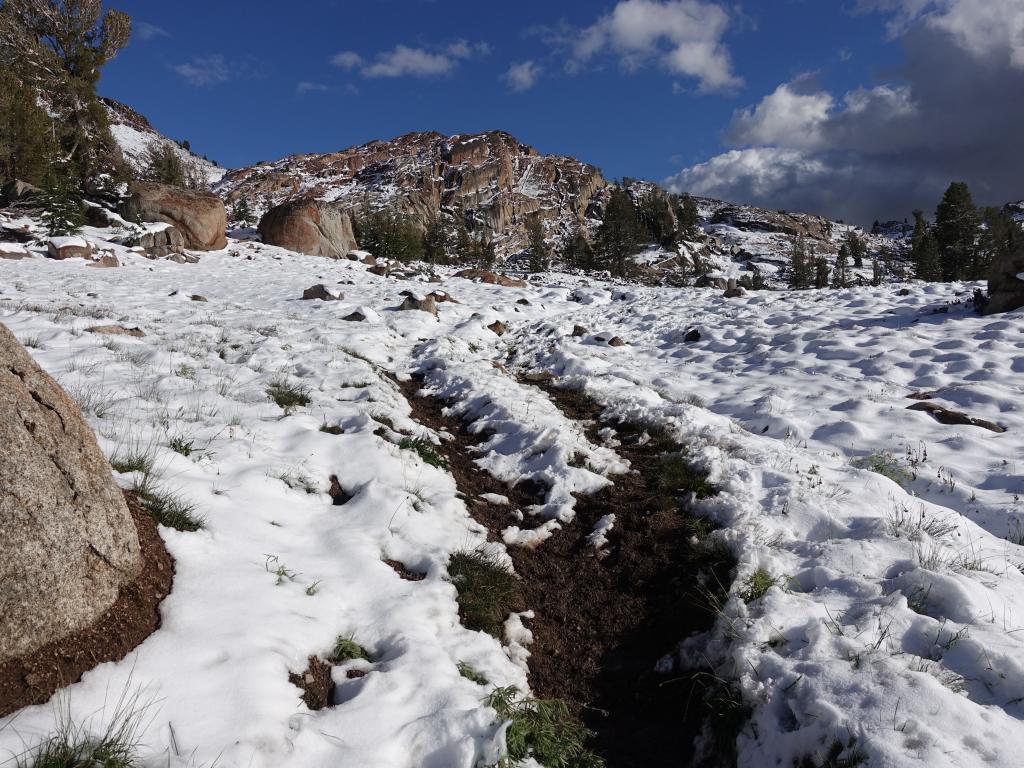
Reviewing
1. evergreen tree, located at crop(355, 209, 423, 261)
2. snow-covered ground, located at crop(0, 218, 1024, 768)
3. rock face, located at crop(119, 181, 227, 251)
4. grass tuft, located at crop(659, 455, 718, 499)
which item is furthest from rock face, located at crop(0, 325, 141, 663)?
evergreen tree, located at crop(355, 209, 423, 261)

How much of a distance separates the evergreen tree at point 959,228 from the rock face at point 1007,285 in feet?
162

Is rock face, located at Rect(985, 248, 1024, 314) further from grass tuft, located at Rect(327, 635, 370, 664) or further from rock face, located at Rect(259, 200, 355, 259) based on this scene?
rock face, located at Rect(259, 200, 355, 259)

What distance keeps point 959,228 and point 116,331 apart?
6651cm

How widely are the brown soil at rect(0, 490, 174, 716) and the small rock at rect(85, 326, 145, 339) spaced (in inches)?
268

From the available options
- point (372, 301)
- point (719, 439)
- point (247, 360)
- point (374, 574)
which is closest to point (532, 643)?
point (374, 574)

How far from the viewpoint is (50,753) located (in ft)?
6.27

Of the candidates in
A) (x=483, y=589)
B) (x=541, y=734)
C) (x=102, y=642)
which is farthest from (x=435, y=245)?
(x=541, y=734)

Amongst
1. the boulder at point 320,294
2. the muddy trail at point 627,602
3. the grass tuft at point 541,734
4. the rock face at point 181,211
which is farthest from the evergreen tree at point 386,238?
the grass tuft at point 541,734

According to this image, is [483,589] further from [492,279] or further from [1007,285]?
[492,279]

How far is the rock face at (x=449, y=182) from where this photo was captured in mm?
118425

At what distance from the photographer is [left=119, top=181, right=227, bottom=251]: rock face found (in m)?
26.3

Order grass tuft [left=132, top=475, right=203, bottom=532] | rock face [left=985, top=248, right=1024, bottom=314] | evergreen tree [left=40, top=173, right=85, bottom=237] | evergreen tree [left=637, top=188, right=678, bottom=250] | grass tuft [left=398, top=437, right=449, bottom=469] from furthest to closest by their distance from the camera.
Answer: evergreen tree [left=637, top=188, right=678, bottom=250] < evergreen tree [left=40, top=173, right=85, bottom=237] < rock face [left=985, top=248, right=1024, bottom=314] < grass tuft [left=398, top=437, right=449, bottom=469] < grass tuft [left=132, top=475, right=203, bottom=532]

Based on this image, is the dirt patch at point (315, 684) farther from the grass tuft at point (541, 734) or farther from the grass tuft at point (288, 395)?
the grass tuft at point (288, 395)

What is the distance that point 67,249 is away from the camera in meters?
19.6
